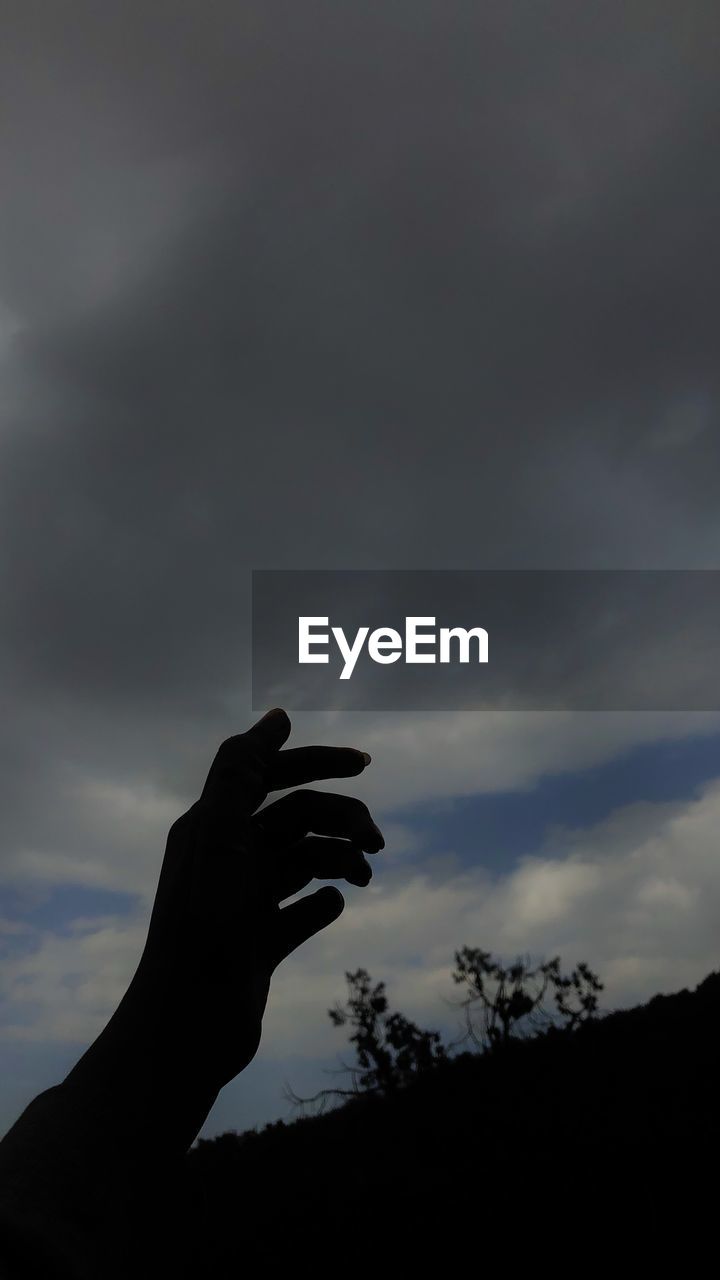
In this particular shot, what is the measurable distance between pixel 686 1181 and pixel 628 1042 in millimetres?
9361

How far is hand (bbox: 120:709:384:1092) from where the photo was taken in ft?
5.22

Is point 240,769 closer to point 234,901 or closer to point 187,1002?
point 234,901

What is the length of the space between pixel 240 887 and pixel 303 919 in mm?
368

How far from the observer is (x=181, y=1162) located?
141 cm

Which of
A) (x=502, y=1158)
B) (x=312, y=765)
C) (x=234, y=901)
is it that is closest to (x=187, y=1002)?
(x=234, y=901)

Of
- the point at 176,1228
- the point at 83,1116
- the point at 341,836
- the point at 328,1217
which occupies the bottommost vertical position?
the point at 328,1217

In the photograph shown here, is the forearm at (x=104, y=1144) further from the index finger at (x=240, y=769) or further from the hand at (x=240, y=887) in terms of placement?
the index finger at (x=240, y=769)

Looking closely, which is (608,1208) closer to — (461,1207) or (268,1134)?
(461,1207)

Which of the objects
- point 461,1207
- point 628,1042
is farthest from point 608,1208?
point 628,1042

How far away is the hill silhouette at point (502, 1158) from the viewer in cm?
2006

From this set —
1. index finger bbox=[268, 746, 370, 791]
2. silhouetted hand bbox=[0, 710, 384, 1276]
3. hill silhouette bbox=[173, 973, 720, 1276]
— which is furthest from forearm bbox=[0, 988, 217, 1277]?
hill silhouette bbox=[173, 973, 720, 1276]

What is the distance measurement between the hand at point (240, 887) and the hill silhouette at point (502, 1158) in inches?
711

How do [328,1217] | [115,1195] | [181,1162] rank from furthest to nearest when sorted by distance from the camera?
[328,1217]
[181,1162]
[115,1195]

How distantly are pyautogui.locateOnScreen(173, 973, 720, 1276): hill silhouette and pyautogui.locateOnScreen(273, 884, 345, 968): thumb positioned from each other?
18.0 meters
